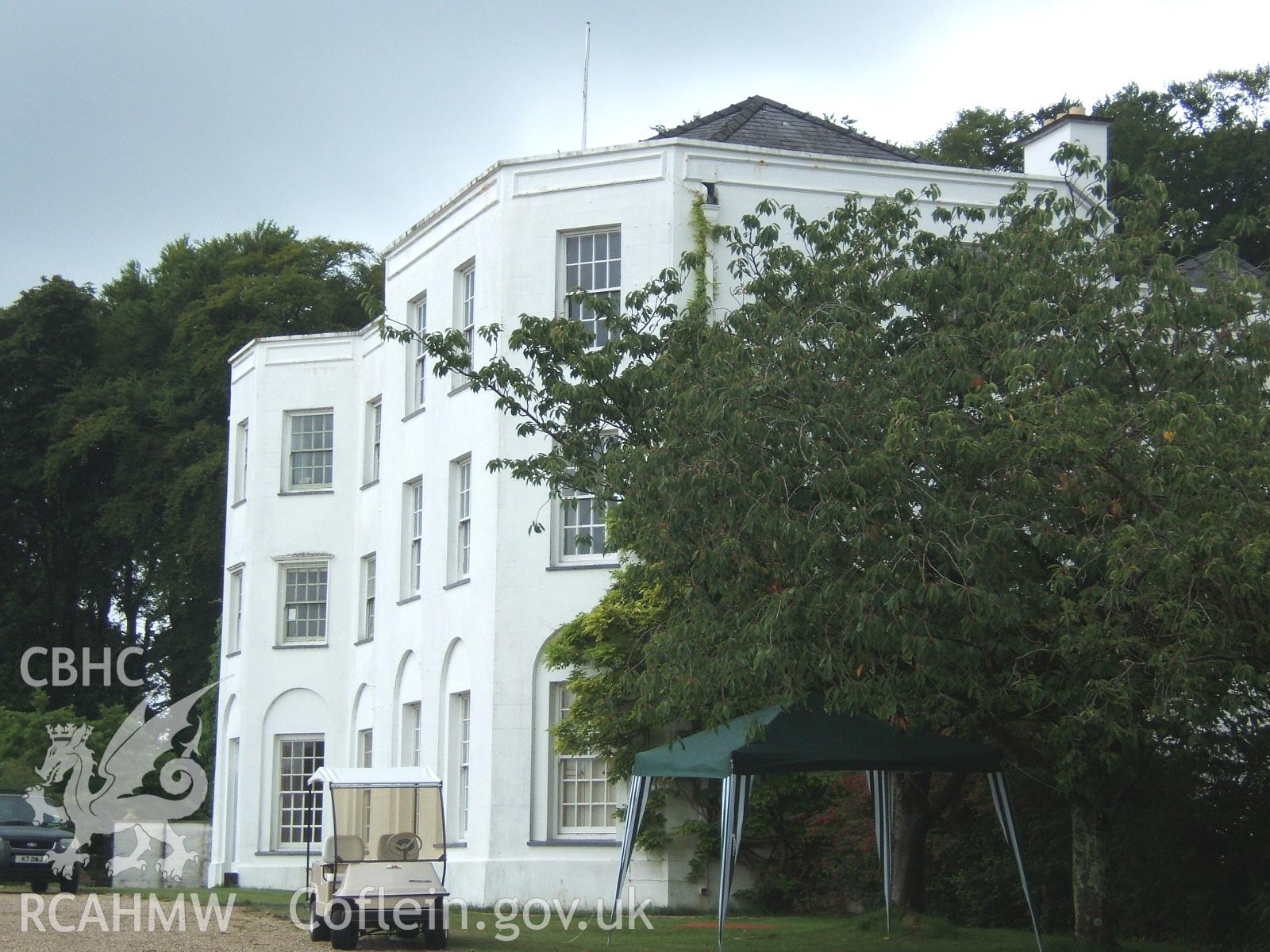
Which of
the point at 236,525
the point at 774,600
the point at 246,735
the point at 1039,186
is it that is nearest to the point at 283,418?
the point at 236,525

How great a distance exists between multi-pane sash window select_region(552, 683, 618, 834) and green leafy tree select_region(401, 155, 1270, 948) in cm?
825

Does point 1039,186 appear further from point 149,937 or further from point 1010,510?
point 149,937

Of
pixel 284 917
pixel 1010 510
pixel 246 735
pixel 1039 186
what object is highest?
pixel 1039 186

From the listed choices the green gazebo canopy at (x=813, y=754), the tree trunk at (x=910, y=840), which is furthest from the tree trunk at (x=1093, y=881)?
the tree trunk at (x=910, y=840)

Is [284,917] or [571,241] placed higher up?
[571,241]

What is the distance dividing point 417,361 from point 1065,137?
39.7ft

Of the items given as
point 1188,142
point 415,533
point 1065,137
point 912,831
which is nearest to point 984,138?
point 1188,142

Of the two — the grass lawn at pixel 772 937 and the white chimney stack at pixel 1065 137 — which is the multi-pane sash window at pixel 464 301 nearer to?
the grass lawn at pixel 772 937

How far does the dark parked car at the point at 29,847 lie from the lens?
2469 cm

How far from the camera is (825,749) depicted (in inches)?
632

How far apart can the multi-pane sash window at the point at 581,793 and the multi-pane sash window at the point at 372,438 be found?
363 inches

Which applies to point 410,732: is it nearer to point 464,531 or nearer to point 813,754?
point 464,531

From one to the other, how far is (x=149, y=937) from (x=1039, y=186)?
1814 centimetres

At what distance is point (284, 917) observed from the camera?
22.0 m
